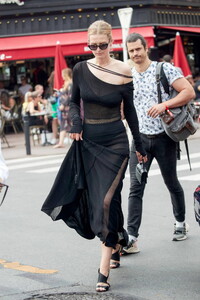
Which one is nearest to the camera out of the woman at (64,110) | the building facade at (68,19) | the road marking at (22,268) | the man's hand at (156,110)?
the road marking at (22,268)

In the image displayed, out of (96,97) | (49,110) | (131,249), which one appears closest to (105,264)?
(131,249)

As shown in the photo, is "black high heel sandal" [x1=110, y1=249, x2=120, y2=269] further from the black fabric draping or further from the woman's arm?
the woman's arm

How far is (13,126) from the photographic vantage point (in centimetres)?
2473

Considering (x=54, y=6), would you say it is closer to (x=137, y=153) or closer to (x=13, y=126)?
(x=13, y=126)

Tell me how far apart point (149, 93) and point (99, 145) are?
4.05 ft

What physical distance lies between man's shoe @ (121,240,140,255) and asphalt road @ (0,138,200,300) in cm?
8

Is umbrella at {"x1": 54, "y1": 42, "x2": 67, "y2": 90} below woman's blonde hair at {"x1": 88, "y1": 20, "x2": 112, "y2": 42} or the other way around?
below

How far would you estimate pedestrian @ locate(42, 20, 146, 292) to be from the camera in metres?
6.27

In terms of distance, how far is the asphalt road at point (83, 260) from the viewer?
6.05m

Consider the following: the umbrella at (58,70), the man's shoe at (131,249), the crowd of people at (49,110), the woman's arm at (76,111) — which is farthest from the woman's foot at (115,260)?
the umbrella at (58,70)

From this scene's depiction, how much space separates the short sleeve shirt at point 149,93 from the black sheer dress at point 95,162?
3.00 feet

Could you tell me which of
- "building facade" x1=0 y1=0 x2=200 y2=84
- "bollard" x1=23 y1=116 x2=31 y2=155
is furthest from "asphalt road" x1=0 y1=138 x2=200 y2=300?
"building facade" x1=0 y1=0 x2=200 y2=84

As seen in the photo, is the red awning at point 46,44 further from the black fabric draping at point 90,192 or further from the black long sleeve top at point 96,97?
the black fabric draping at point 90,192

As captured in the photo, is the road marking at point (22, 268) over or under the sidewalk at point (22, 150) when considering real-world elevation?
over
